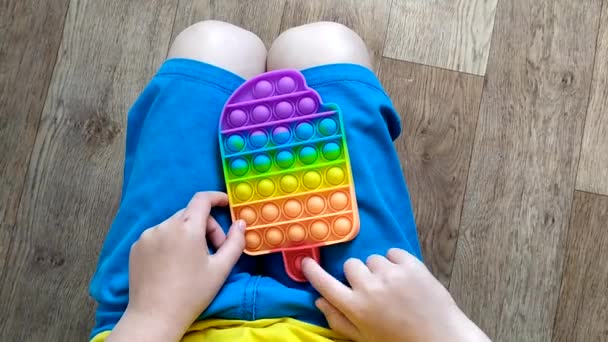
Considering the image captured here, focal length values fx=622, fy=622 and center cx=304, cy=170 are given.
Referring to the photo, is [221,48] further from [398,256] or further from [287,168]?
[398,256]

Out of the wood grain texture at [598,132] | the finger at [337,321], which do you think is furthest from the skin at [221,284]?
the wood grain texture at [598,132]

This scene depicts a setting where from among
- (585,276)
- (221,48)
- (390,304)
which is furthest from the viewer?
(585,276)

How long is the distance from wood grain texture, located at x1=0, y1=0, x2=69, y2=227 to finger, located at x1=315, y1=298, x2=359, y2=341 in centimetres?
50

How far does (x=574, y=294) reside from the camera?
79 centimetres

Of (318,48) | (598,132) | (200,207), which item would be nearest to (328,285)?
(200,207)

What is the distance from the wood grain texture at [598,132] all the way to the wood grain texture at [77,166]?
0.57 meters

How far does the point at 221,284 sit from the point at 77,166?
0.39m

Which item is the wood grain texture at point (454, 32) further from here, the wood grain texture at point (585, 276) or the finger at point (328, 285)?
the finger at point (328, 285)

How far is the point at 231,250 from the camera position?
1.76ft

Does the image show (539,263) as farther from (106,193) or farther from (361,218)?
(106,193)

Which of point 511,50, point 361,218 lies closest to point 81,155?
point 361,218

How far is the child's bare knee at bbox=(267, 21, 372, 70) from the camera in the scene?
0.60 meters

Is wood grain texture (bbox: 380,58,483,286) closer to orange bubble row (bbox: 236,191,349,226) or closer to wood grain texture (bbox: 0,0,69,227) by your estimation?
orange bubble row (bbox: 236,191,349,226)

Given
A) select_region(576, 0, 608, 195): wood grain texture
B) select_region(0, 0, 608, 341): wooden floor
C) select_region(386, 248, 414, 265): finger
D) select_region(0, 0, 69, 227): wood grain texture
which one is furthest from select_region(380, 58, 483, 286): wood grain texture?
select_region(0, 0, 69, 227): wood grain texture
